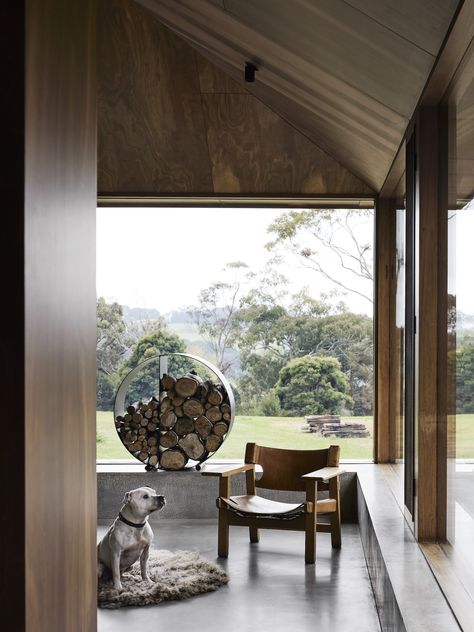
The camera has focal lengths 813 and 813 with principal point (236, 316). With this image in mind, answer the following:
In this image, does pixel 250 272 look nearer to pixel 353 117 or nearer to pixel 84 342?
pixel 353 117

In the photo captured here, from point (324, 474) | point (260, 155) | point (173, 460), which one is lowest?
point (173, 460)

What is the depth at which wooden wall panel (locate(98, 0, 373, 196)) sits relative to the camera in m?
6.30

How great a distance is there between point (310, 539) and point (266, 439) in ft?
7.22

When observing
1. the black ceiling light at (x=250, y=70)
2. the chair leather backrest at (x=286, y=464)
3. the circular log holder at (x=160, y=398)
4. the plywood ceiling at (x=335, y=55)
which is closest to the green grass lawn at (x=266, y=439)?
the circular log holder at (x=160, y=398)

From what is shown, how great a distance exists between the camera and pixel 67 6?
147cm

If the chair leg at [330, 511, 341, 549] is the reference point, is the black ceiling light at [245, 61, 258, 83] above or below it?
above

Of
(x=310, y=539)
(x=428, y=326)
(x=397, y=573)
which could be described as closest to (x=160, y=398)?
(x=310, y=539)

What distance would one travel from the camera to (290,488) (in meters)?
5.42

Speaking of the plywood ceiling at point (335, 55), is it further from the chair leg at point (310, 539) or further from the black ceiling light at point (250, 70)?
the chair leg at point (310, 539)

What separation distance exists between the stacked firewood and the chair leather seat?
3.13 feet

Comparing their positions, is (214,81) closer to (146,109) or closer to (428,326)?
(146,109)
